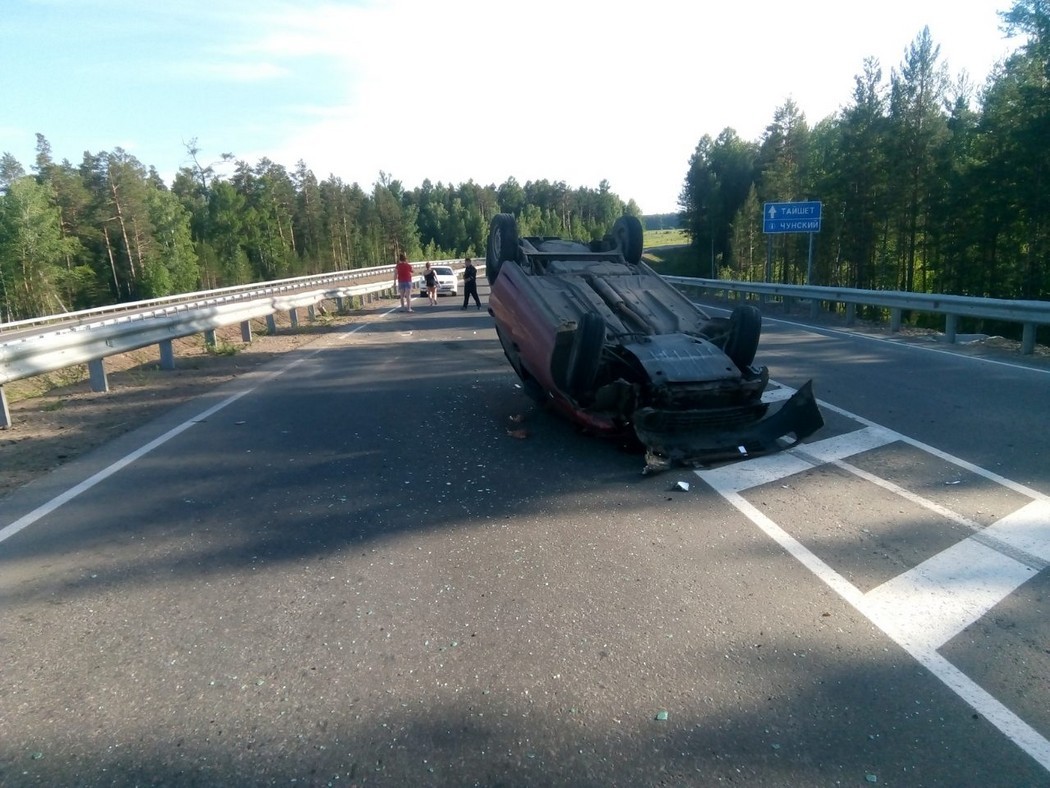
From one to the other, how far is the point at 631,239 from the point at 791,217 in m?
18.2

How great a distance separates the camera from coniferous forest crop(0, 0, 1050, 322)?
3083 cm

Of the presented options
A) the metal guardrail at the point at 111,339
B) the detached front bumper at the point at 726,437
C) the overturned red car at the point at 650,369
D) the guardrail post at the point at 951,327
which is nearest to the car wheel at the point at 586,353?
the overturned red car at the point at 650,369

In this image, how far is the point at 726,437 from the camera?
6.44 meters

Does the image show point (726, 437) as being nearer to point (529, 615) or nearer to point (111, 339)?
point (529, 615)

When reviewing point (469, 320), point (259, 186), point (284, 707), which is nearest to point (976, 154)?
point (469, 320)

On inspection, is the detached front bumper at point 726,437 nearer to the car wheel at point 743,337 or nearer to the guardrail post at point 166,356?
the car wheel at point 743,337

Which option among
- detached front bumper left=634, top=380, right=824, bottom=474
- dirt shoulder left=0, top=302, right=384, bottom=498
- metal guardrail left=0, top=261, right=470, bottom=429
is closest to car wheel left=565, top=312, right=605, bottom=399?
detached front bumper left=634, top=380, right=824, bottom=474

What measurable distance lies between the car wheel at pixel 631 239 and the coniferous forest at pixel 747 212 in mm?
21863

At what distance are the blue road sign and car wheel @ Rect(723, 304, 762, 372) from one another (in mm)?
19565

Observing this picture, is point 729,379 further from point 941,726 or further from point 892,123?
point 892,123

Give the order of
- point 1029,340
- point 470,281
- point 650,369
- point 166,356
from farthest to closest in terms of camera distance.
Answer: point 470,281
point 166,356
point 1029,340
point 650,369

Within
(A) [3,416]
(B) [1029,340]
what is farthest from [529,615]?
(B) [1029,340]

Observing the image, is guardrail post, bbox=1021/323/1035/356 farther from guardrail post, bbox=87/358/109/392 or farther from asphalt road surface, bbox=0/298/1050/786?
guardrail post, bbox=87/358/109/392

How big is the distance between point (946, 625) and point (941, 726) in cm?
89
